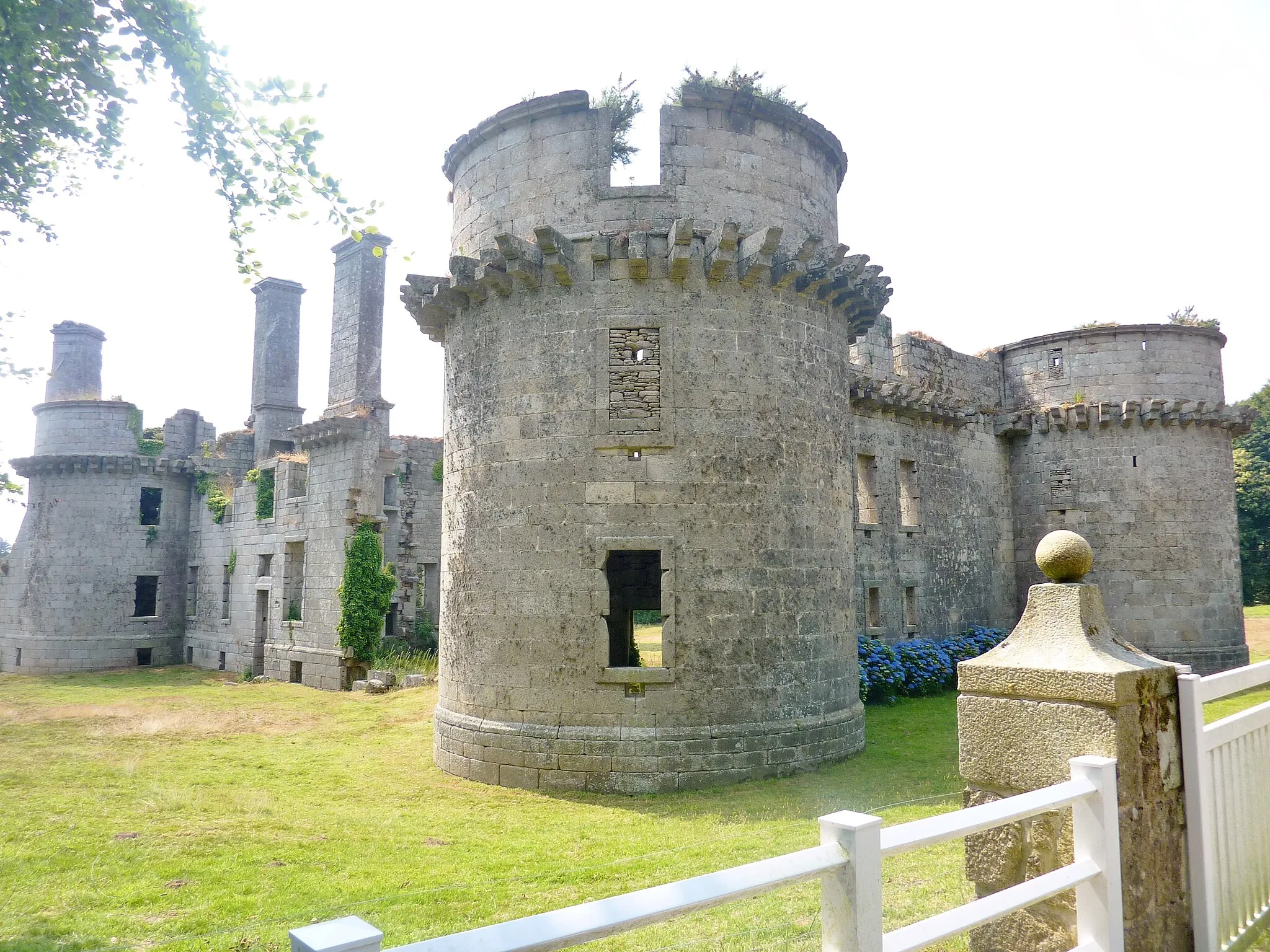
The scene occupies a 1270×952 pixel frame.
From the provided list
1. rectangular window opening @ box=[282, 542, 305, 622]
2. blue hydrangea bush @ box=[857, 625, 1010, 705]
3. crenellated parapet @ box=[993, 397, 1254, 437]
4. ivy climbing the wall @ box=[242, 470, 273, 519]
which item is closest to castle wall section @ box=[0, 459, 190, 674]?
ivy climbing the wall @ box=[242, 470, 273, 519]

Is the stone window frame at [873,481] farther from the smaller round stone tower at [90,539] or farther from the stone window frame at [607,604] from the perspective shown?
the smaller round stone tower at [90,539]

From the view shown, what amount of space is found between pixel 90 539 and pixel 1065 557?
27624 mm

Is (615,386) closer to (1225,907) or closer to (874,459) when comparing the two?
(1225,907)

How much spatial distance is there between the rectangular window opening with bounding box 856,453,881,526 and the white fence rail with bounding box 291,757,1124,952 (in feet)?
45.0

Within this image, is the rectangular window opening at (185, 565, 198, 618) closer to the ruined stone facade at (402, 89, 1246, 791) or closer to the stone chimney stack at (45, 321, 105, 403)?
the stone chimney stack at (45, 321, 105, 403)

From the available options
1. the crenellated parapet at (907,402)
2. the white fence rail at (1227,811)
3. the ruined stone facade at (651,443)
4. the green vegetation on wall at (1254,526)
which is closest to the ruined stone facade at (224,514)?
the ruined stone facade at (651,443)

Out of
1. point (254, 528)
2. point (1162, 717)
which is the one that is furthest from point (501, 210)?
point (254, 528)

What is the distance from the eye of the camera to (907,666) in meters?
15.7

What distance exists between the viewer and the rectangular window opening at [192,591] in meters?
25.6

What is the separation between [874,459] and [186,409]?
21.3m

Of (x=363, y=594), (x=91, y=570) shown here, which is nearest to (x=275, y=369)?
(x=91, y=570)

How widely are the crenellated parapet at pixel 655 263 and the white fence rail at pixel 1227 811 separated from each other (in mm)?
6566

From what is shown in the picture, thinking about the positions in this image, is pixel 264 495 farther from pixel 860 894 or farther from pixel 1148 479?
pixel 860 894

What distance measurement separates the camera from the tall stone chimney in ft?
78.6
